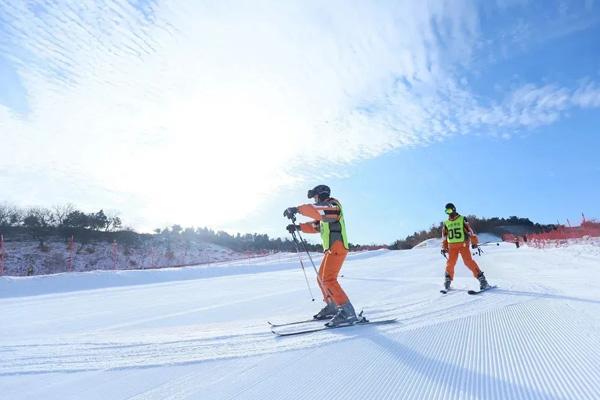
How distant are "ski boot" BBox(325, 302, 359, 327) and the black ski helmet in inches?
61.9

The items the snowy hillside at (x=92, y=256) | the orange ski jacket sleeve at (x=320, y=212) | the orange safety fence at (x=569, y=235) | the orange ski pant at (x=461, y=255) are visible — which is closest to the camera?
the orange ski jacket sleeve at (x=320, y=212)

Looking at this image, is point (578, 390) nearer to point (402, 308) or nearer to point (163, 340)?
point (402, 308)

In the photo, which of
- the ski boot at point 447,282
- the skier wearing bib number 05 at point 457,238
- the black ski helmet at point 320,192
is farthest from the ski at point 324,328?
the skier wearing bib number 05 at point 457,238

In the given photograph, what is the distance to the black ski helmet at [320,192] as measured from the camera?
5574 millimetres

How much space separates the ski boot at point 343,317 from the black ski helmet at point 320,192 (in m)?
1.57

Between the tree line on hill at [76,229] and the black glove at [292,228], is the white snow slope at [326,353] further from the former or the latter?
the tree line on hill at [76,229]

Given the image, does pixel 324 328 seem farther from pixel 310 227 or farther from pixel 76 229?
pixel 76 229

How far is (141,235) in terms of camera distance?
4166cm

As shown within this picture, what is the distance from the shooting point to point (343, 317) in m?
4.93

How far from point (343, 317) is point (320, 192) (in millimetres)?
1814

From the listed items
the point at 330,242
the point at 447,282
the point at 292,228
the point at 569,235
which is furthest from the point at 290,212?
the point at 569,235

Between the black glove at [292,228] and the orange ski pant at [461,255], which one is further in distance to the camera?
the orange ski pant at [461,255]

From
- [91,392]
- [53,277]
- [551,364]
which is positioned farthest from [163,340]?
[53,277]

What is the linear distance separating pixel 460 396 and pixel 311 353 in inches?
57.9
